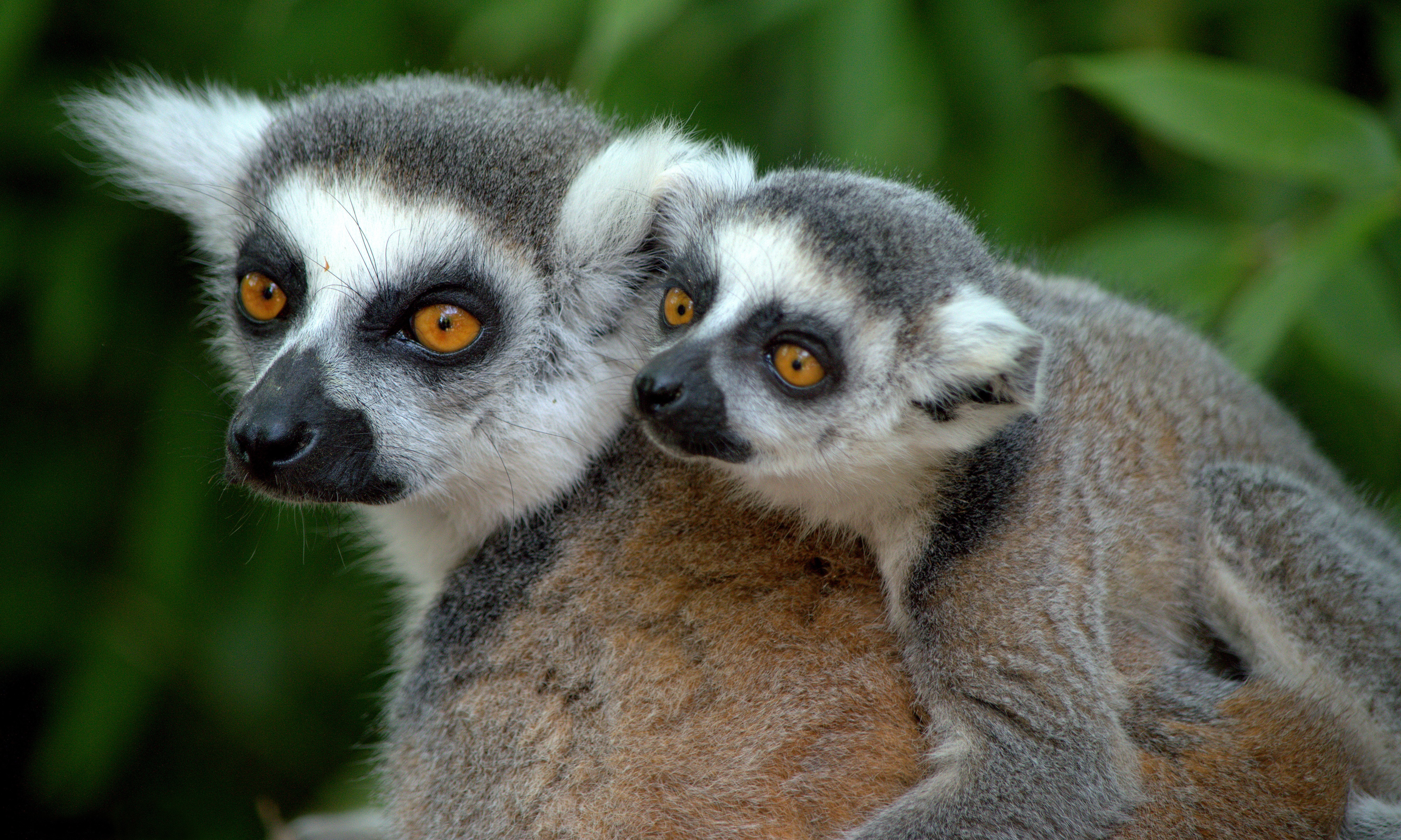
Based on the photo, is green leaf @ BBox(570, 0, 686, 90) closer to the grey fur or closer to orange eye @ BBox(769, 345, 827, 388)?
the grey fur

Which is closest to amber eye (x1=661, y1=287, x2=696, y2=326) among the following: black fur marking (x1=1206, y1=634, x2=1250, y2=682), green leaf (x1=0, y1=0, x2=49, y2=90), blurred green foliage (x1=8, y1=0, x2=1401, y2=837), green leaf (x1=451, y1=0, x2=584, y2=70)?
blurred green foliage (x1=8, y1=0, x2=1401, y2=837)

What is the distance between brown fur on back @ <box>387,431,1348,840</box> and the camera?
183 centimetres

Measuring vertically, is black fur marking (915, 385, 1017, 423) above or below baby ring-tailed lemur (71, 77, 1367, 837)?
above

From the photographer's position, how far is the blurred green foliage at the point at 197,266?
312 centimetres

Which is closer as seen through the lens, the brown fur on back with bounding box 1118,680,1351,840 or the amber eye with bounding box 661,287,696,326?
the brown fur on back with bounding box 1118,680,1351,840

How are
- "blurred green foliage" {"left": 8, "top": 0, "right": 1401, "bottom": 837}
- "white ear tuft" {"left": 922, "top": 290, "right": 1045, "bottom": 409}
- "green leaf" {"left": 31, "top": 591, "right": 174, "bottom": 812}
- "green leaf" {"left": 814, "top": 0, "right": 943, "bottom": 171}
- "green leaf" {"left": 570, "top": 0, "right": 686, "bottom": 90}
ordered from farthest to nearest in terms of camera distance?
"green leaf" {"left": 31, "top": 591, "right": 174, "bottom": 812}, "blurred green foliage" {"left": 8, "top": 0, "right": 1401, "bottom": 837}, "green leaf" {"left": 814, "top": 0, "right": 943, "bottom": 171}, "green leaf" {"left": 570, "top": 0, "right": 686, "bottom": 90}, "white ear tuft" {"left": 922, "top": 290, "right": 1045, "bottom": 409}

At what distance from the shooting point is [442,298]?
6.63 ft

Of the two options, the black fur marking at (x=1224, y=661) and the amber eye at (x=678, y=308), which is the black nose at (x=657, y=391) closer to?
the amber eye at (x=678, y=308)

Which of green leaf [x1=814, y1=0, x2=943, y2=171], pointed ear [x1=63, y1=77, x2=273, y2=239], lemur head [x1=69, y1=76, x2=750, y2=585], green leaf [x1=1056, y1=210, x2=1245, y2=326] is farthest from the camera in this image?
green leaf [x1=814, y1=0, x2=943, y2=171]

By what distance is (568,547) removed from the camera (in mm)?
2053

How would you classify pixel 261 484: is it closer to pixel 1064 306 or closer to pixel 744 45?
pixel 1064 306

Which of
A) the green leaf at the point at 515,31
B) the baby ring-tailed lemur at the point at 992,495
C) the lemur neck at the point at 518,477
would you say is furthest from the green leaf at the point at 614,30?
the lemur neck at the point at 518,477

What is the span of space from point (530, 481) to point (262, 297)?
654 mm

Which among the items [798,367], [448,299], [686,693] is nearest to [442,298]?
[448,299]
